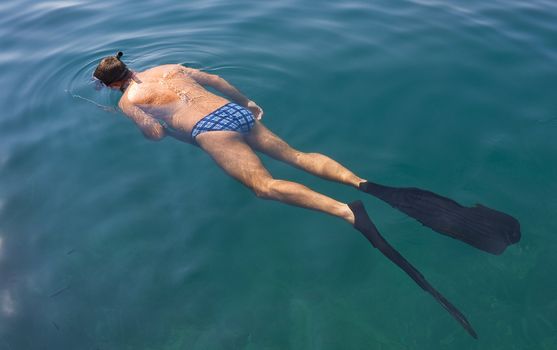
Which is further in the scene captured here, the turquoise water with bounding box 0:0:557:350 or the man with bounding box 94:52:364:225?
the man with bounding box 94:52:364:225

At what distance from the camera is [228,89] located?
5949 millimetres

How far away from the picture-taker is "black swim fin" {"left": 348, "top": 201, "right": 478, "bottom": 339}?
3322 millimetres

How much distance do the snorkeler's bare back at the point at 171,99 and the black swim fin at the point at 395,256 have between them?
8.03 feet

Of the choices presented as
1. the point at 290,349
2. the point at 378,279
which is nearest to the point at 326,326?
the point at 290,349

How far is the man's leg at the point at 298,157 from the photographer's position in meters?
4.61

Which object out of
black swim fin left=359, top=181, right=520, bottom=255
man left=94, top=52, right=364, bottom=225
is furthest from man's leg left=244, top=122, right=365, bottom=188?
black swim fin left=359, top=181, right=520, bottom=255

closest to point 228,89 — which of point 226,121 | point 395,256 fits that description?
point 226,121

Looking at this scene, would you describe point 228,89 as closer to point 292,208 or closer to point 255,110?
point 255,110

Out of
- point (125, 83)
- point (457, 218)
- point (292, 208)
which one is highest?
point (125, 83)

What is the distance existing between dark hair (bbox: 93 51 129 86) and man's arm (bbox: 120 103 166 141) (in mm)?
584

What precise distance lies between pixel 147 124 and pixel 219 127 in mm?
1133

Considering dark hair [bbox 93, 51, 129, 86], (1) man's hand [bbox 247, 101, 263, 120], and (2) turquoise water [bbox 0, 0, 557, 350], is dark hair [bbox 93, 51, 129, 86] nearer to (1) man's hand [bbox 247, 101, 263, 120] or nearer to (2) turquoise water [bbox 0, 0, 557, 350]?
(2) turquoise water [bbox 0, 0, 557, 350]

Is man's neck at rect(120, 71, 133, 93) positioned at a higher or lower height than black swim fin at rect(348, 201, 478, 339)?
higher

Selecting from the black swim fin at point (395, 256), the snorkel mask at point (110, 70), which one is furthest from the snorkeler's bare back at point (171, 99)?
the black swim fin at point (395, 256)
